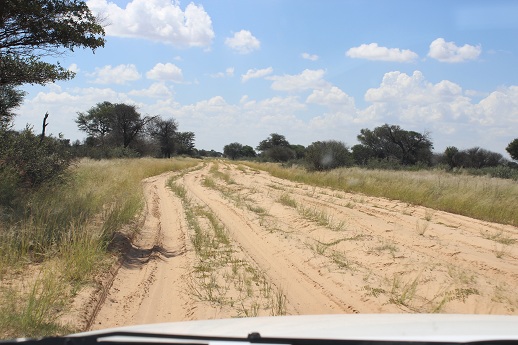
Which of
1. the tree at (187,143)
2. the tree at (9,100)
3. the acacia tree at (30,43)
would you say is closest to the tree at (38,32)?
→ the acacia tree at (30,43)

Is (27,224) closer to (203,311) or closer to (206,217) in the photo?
(203,311)

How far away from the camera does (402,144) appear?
62531mm

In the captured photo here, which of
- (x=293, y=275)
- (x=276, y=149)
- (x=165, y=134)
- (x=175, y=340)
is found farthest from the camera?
(x=276, y=149)

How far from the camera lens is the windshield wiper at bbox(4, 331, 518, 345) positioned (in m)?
2.26

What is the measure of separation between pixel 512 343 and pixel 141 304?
4961 millimetres

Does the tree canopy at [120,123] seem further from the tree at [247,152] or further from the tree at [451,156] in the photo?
the tree at [247,152]

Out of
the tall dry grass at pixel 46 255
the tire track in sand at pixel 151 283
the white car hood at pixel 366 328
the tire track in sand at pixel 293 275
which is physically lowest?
the tire track in sand at pixel 151 283

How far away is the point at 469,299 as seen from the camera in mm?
6461

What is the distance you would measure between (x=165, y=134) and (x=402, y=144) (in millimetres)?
42355

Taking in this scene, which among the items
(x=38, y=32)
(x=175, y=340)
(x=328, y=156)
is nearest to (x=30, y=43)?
(x=38, y=32)

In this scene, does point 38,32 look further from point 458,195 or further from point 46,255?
point 458,195

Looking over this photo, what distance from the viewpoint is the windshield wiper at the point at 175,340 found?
7.41 ft

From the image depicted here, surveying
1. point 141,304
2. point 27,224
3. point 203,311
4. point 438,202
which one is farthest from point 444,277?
point 438,202

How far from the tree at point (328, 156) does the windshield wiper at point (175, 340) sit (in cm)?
3827
